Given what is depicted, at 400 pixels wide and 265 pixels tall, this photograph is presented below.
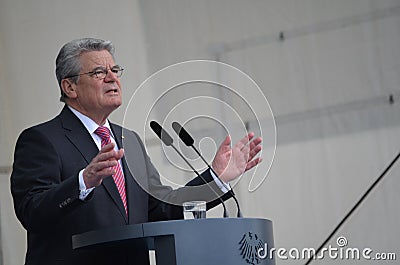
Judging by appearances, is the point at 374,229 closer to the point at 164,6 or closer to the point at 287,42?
the point at 287,42

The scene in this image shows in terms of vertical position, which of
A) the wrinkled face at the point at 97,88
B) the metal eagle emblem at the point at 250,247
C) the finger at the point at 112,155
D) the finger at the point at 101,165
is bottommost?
the metal eagle emblem at the point at 250,247

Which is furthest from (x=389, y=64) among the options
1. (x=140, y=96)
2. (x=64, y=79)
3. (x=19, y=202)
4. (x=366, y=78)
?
(x=19, y=202)

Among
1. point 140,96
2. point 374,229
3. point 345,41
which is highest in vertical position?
point 345,41

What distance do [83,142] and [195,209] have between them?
1.64ft

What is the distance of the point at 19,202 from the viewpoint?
2498mm

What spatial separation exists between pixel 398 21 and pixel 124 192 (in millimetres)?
1764

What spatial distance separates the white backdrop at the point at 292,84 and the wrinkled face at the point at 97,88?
1114 mm

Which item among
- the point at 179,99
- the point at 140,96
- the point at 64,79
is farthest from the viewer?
the point at 179,99

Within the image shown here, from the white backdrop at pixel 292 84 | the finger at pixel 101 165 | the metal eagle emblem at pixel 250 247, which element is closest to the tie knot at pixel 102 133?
the finger at pixel 101 165

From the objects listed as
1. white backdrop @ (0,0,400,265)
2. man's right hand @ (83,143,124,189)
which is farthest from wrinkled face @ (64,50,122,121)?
white backdrop @ (0,0,400,265)

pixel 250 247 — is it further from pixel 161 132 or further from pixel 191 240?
pixel 161 132

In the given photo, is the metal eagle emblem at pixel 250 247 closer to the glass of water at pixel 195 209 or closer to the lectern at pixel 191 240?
the lectern at pixel 191 240

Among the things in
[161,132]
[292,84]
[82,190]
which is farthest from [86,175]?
[292,84]

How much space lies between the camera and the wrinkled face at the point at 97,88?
2.75 meters
